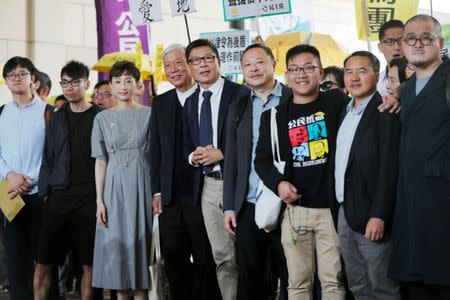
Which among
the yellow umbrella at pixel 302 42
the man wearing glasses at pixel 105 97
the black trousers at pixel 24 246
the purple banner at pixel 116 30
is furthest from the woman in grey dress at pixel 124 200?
the yellow umbrella at pixel 302 42

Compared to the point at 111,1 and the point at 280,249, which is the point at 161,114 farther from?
the point at 111,1

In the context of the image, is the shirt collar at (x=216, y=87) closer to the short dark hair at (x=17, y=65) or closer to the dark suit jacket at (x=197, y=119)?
the dark suit jacket at (x=197, y=119)

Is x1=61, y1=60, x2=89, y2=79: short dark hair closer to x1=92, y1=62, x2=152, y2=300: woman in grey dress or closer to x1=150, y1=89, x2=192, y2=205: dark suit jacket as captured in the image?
x1=92, y1=62, x2=152, y2=300: woman in grey dress

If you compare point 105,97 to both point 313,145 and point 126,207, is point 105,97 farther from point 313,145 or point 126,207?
point 313,145

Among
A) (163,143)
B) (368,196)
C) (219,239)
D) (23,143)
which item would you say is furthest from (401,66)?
(23,143)

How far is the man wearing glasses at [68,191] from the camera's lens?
6590mm

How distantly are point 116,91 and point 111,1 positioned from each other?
464 cm

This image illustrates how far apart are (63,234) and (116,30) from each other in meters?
4.65

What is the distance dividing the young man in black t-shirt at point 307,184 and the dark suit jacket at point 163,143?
100 cm

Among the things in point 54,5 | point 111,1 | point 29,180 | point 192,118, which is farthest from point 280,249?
point 54,5

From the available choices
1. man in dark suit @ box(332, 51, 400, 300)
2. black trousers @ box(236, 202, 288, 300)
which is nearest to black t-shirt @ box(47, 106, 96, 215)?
black trousers @ box(236, 202, 288, 300)

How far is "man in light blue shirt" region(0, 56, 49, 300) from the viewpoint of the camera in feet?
22.6

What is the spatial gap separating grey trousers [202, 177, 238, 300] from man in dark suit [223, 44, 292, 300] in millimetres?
229

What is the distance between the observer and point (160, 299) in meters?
6.09
